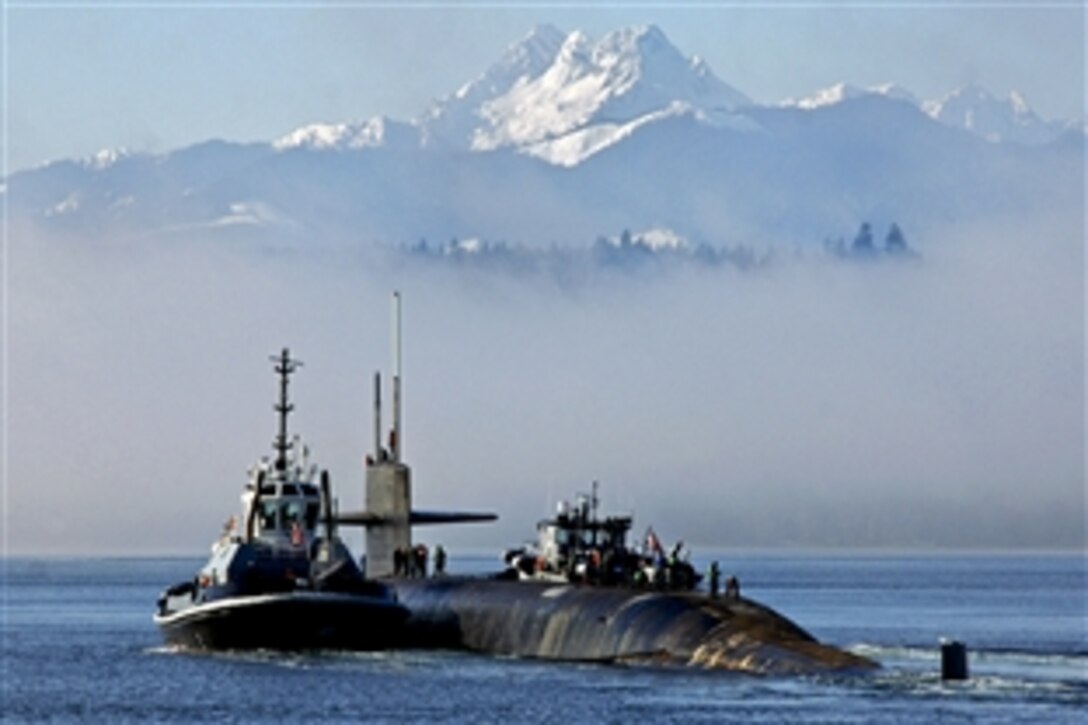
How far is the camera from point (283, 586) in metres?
78.3

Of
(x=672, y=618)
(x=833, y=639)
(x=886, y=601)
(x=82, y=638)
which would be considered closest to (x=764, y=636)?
(x=672, y=618)

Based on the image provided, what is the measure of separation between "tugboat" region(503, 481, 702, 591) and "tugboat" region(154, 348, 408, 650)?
25.6 feet

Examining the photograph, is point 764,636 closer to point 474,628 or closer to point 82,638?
point 474,628

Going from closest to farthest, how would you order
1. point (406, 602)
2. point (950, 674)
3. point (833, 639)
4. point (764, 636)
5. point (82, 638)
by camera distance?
point (950, 674) < point (764, 636) < point (406, 602) < point (833, 639) < point (82, 638)

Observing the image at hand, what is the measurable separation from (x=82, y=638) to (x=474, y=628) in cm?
2857

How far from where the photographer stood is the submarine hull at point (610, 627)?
221 ft

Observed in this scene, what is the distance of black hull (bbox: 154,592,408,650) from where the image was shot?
250 ft

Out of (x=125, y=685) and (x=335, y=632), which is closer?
(x=125, y=685)

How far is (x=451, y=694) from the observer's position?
64938mm

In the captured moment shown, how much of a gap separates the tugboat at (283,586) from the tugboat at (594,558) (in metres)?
7.82

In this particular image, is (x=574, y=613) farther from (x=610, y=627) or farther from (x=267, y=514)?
(x=267, y=514)

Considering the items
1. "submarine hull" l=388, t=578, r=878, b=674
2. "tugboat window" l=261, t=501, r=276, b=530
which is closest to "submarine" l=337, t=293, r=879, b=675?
"submarine hull" l=388, t=578, r=878, b=674

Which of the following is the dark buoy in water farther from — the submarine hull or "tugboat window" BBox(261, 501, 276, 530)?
"tugboat window" BBox(261, 501, 276, 530)

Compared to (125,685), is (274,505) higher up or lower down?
higher up
